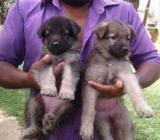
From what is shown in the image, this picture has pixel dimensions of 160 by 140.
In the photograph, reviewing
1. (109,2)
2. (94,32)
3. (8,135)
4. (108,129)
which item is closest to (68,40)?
(94,32)

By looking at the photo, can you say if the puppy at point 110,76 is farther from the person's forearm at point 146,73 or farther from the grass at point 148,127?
the grass at point 148,127

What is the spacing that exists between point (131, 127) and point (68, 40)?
90cm

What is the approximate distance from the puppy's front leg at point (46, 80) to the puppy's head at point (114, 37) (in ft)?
1.47

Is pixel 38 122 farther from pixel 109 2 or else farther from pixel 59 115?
pixel 109 2

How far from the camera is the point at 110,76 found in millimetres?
3799

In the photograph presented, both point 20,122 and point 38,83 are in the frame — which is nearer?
point 38,83

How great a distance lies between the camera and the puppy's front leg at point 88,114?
368 cm

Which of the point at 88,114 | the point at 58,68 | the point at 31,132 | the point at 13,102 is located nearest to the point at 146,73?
the point at 88,114

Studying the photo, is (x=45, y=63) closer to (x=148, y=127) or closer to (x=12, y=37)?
(x=12, y=37)

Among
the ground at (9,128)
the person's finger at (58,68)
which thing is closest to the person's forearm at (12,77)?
the person's finger at (58,68)

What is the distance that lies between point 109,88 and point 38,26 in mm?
783

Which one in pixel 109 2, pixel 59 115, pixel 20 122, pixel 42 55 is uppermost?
pixel 109 2

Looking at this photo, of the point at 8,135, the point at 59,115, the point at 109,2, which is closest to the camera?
the point at 59,115

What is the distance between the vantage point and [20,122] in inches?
291
